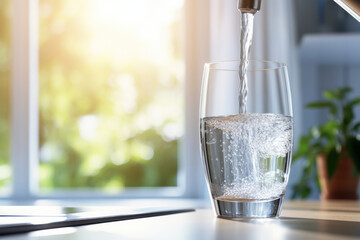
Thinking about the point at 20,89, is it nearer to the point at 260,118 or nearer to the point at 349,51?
the point at 349,51

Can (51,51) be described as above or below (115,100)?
above

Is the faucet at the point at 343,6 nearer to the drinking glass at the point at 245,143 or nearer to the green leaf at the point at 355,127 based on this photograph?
the drinking glass at the point at 245,143

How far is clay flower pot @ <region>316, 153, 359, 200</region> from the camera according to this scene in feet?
6.88

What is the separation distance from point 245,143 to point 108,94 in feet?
8.15

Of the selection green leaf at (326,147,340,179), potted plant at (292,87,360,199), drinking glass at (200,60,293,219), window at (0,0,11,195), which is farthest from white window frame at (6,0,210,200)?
drinking glass at (200,60,293,219)

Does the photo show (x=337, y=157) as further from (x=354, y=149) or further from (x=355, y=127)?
(x=355, y=127)

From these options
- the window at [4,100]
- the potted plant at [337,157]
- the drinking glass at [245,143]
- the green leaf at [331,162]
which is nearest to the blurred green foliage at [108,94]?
the window at [4,100]

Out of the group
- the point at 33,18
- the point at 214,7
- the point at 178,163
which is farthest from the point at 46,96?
the point at 214,7

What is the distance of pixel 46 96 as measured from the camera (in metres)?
2.90

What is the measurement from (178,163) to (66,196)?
616 millimetres

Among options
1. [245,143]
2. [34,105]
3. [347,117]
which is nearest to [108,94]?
[34,105]

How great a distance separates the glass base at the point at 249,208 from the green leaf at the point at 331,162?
147 cm

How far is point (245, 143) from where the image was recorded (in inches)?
Result: 23.9

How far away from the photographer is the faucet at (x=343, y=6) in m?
0.54
